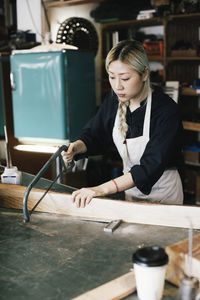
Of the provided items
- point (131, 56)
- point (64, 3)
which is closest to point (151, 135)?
point (131, 56)

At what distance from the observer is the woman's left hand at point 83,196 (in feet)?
6.94

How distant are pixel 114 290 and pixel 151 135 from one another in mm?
1264

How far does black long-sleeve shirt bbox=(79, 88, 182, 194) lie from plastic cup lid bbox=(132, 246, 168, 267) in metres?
0.95

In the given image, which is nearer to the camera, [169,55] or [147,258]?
[147,258]

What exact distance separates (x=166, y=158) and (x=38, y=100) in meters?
2.97

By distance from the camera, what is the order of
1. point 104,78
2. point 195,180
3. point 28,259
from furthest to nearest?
1. point 104,78
2. point 195,180
3. point 28,259

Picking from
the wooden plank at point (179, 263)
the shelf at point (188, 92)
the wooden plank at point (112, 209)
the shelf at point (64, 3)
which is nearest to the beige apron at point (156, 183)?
the wooden plank at point (112, 209)

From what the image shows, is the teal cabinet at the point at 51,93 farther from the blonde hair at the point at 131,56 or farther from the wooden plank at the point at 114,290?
the wooden plank at the point at 114,290

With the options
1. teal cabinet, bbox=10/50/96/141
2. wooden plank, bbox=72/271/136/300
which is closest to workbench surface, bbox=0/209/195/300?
wooden plank, bbox=72/271/136/300

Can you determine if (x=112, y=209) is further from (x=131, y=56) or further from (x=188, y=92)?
(x=188, y=92)

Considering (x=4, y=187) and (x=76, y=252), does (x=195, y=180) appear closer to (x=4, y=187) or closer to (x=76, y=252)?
(x=4, y=187)

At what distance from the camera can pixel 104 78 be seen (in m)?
6.05

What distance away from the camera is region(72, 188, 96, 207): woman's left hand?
2.12m

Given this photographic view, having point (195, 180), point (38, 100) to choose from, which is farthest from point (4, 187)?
point (195, 180)
